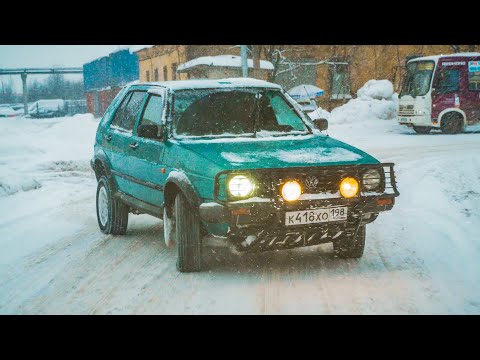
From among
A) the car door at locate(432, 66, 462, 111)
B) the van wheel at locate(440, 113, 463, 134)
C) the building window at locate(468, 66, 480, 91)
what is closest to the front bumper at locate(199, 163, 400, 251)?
the van wheel at locate(440, 113, 463, 134)

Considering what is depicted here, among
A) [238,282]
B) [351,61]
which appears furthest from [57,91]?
[351,61]

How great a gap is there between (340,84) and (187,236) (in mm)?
16211

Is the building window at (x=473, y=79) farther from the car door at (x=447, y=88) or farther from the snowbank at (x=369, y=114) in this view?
the snowbank at (x=369, y=114)

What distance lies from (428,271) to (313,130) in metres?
1.84

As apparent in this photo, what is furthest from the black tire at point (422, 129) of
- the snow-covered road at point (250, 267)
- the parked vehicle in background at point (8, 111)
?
the parked vehicle in background at point (8, 111)

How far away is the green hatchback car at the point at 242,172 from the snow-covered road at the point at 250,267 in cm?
34

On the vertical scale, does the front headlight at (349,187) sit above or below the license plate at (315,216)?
above

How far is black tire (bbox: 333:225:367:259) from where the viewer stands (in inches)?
241

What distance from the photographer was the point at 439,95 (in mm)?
17344

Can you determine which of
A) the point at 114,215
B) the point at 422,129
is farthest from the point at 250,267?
the point at 422,129

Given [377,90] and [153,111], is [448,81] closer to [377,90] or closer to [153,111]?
[377,90]

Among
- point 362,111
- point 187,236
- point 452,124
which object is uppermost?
point 452,124

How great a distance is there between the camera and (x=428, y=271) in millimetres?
5742

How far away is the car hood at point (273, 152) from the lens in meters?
5.43
